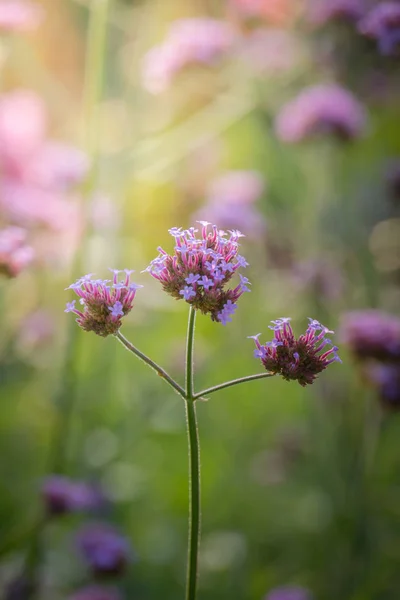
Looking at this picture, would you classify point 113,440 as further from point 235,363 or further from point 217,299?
point 217,299

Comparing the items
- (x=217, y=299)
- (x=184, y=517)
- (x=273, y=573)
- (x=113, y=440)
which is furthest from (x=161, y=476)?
(x=217, y=299)

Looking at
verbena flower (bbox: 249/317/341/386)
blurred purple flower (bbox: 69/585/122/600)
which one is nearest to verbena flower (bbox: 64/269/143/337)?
verbena flower (bbox: 249/317/341/386)

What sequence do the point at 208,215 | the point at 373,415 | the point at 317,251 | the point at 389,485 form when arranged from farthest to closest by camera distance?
the point at 317,251 < the point at 208,215 < the point at 389,485 < the point at 373,415

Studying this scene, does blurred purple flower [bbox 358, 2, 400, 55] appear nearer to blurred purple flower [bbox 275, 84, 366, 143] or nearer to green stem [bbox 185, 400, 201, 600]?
blurred purple flower [bbox 275, 84, 366, 143]

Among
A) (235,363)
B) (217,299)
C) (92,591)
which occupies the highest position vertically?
(235,363)

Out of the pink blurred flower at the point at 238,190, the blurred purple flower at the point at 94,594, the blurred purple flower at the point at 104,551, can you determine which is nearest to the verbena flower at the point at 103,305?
the blurred purple flower at the point at 104,551

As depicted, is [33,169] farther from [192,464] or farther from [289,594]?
[192,464]
